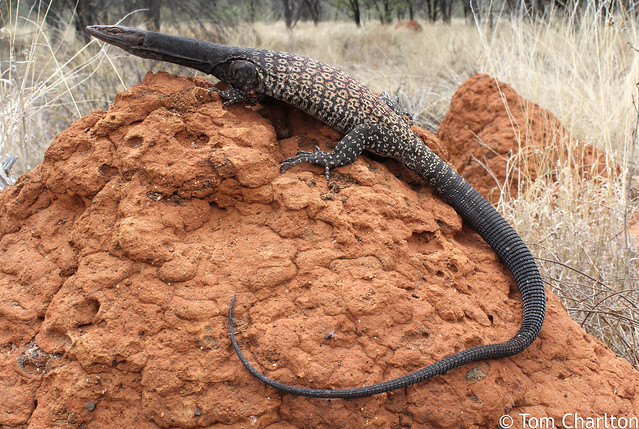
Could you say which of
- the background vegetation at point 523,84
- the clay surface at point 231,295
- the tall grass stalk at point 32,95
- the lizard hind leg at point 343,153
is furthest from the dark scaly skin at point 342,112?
the tall grass stalk at point 32,95

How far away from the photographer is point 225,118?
307 cm

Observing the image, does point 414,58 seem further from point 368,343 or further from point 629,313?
point 368,343

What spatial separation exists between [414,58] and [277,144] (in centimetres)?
1023

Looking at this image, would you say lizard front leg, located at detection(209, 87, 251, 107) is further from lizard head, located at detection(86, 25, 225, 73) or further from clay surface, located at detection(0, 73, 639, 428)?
lizard head, located at detection(86, 25, 225, 73)

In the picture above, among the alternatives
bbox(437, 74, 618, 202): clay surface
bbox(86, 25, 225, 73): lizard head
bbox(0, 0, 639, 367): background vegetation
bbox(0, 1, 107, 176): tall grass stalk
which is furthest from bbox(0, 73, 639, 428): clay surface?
bbox(437, 74, 618, 202): clay surface

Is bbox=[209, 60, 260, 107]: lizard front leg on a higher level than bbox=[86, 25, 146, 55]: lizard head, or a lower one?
lower

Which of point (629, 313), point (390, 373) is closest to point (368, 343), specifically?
point (390, 373)

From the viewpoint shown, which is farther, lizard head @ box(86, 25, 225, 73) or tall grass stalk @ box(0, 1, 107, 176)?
tall grass stalk @ box(0, 1, 107, 176)

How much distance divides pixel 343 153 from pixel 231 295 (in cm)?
122

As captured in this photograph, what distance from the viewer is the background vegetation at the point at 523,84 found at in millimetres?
4207

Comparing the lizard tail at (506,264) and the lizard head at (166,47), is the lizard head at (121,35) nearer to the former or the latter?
the lizard head at (166,47)

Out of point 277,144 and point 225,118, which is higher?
point 225,118

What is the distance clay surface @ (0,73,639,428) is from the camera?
7.38 feet

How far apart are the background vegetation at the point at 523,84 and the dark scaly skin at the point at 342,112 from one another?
764 millimetres
